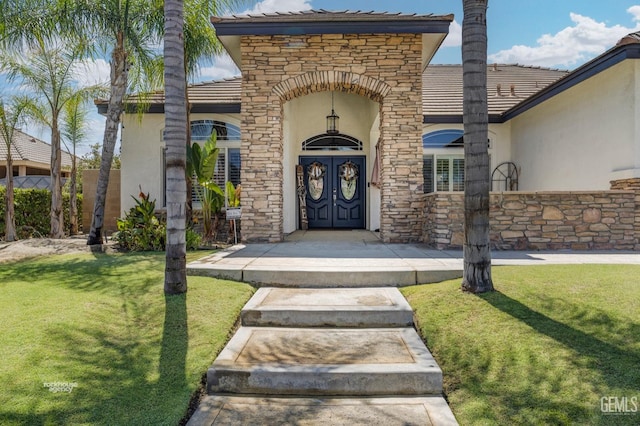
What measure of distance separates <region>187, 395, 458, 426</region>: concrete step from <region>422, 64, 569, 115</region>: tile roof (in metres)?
11.1

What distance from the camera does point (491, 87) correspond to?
15625 mm

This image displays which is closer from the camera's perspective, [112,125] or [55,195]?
[112,125]

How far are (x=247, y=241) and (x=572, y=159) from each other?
8.78 meters

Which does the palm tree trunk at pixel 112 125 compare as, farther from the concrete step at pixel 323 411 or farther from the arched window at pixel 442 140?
the arched window at pixel 442 140

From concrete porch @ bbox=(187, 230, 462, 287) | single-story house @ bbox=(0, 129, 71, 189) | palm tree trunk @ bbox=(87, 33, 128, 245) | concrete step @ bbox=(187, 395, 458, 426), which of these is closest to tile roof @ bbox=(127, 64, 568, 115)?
palm tree trunk @ bbox=(87, 33, 128, 245)

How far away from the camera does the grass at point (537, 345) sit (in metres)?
3.09

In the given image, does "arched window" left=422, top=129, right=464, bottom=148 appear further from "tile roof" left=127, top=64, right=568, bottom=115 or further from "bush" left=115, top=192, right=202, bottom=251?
"bush" left=115, top=192, right=202, bottom=251

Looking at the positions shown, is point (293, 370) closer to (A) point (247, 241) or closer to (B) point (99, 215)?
(A) point (247, 241)

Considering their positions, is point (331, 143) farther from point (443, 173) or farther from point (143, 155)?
point (143, 155)

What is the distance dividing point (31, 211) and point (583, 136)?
15864mm

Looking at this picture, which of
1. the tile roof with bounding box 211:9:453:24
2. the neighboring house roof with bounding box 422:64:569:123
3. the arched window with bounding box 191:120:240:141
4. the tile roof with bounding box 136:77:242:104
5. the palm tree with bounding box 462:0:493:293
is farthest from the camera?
the neighboring house roof with bounding box 422:64:569:123

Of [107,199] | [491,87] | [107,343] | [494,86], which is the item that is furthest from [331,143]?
[107,343]

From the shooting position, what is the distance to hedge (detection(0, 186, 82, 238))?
12391 mm

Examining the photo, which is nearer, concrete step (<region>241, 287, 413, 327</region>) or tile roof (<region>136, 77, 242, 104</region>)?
concrete step (<region>241, 287, 413, 327</region>)
